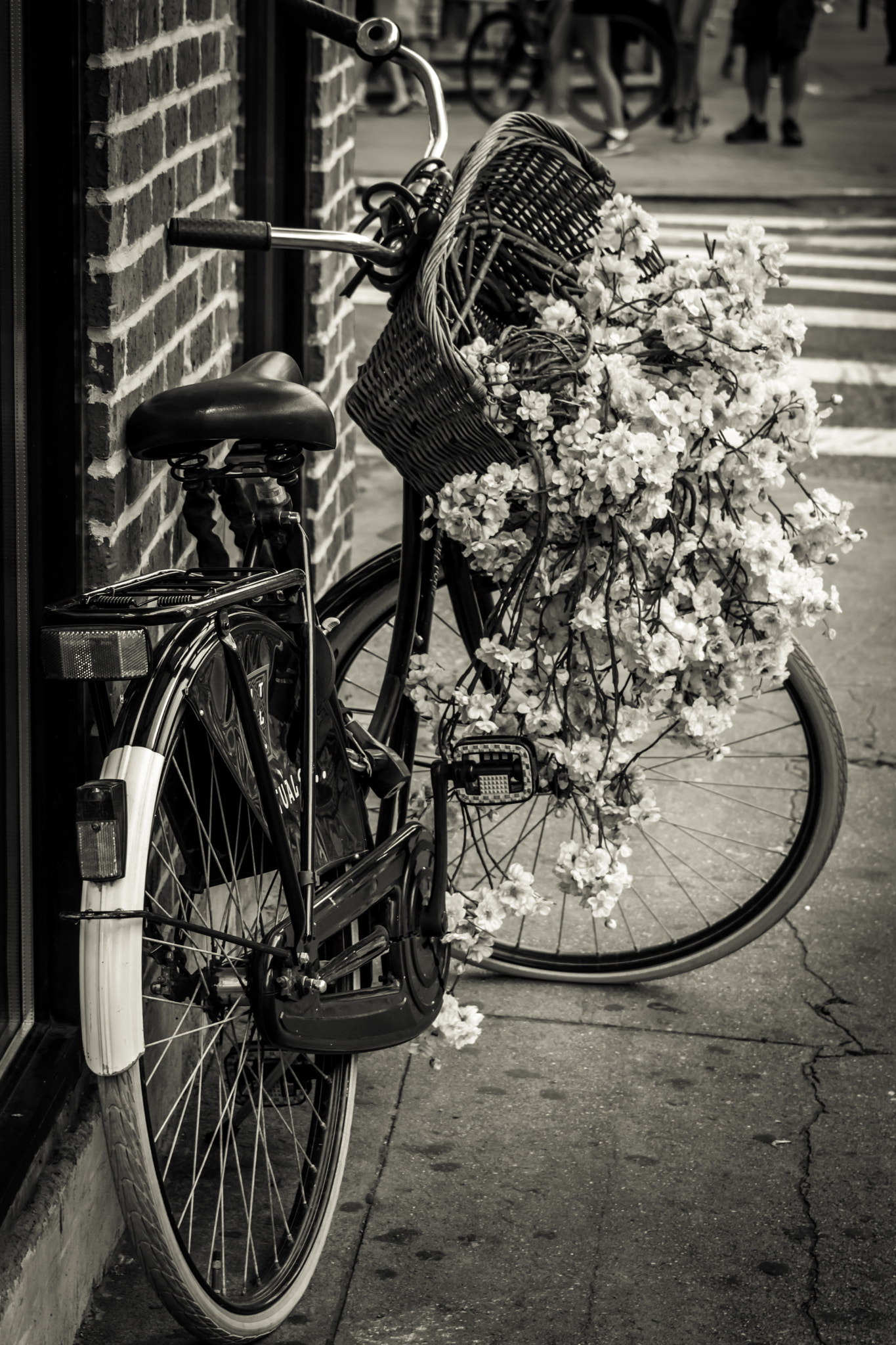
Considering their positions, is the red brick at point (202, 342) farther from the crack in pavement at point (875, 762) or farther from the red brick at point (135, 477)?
the crack in pavement at point (875, 762)

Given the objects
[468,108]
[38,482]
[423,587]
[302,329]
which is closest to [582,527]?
[423,587]

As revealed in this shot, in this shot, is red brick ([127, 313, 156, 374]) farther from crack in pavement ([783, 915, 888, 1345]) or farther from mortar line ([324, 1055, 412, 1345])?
crack in pavement ([783, 915, 888, 1345])

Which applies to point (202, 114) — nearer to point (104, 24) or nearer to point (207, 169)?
point (207, 169)

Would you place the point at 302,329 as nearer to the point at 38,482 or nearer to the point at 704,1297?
the point at 38,482

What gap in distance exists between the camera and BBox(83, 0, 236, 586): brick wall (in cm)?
249

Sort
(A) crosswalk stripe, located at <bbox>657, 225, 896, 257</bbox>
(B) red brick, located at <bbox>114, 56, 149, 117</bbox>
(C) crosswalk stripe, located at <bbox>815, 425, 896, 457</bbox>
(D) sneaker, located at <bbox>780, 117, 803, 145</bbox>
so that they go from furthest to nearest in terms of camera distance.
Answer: (D) sneaker, located at <bbox>780, 117, 803, 145</bbox>, (A) crosswalk stripe, located at <bbox>657, 225, 896, 257</bbox>, (C) crosswalk stripe, located at <bbox>815, 425, 896, 457</bbox>, (B) red brick, located at <bbox>114, 56, 149, 117</bbox>

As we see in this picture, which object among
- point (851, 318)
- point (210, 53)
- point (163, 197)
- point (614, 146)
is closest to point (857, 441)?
point (851, 318)

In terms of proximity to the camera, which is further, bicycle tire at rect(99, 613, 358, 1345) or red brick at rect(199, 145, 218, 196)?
red brick at rect(199, 145, 218, 196)

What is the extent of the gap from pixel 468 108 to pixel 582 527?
14.8m

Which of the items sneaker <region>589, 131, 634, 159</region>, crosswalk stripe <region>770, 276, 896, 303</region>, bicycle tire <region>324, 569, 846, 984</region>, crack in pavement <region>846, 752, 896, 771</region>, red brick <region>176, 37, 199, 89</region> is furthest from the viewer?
sneaker <region>589, 131, 634, 159</region>

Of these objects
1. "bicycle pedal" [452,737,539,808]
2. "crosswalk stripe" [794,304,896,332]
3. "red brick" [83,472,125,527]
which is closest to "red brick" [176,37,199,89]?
"red brick" [83,472,125,527]

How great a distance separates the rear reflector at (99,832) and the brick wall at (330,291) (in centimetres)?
230

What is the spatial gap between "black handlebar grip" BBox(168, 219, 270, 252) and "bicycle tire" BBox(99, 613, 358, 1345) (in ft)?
1.96

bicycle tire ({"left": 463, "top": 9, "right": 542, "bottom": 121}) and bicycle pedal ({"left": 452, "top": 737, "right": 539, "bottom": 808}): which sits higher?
bicycle tire ({"left": 463, "top": 9, "right": 542, "bottom": 121})
